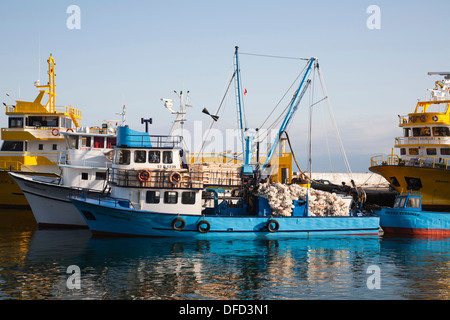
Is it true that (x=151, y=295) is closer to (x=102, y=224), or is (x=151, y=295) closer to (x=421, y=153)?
(x=102, y=224)

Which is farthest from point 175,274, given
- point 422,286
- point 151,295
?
point 422,286

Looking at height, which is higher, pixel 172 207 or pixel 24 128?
pixel 24 128

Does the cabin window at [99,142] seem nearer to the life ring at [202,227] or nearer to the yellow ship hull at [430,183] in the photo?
the life ring at [202,227]

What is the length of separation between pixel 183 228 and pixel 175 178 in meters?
2.88

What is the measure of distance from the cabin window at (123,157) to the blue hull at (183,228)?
9.24 feet

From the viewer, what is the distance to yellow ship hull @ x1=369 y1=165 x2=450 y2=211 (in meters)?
39.7

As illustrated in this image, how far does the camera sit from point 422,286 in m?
18.2

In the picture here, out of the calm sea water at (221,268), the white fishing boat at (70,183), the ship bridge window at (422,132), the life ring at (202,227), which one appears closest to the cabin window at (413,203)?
the calm sea water at (221,268)

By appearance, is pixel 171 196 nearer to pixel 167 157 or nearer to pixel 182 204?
pixel 182 204

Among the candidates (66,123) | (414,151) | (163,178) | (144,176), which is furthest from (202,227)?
(414,151)

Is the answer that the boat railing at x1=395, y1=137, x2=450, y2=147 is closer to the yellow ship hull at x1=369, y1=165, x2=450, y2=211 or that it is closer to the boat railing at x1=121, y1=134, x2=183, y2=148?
the yellow ship hull at x1=369, y1=165, x2=450, y2=211

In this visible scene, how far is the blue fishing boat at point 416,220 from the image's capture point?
31.3m

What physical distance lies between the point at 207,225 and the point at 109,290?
10729mm

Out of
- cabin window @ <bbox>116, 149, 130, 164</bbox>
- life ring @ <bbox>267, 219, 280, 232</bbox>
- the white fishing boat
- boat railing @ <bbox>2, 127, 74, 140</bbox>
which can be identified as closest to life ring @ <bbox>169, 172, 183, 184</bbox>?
cabin window @ <bbox>116, 149, 130, 164</bbox>
